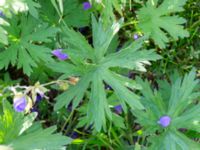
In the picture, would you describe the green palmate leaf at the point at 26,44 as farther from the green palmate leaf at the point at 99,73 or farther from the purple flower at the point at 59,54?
the green palmate leaf at the point at 99,73

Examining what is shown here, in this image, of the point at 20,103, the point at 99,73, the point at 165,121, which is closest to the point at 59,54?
the point at 99,73

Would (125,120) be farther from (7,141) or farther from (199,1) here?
(199,1)

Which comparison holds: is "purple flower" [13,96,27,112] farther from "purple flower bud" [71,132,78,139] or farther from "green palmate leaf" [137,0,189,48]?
"green palmate leaf" [137,0,189,48]

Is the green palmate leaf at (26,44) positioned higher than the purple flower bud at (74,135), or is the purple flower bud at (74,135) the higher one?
the green palmate leaf at (26,44)

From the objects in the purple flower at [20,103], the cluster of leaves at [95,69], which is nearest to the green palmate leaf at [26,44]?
the cluster of leaves at [95,69]

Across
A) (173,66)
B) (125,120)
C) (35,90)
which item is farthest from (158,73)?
(35,90)

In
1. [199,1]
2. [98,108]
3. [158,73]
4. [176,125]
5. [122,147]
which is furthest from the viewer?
[199,1]
